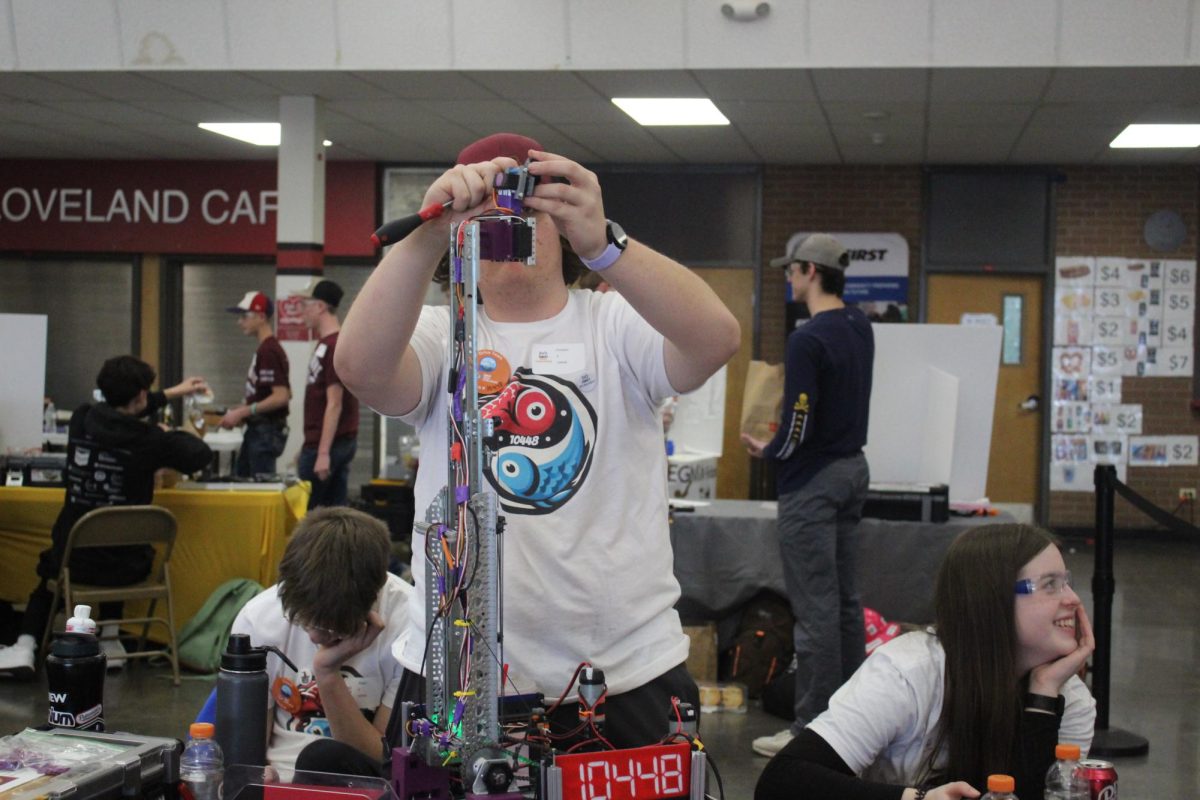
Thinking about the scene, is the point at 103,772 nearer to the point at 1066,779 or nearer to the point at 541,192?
the point at 541,192

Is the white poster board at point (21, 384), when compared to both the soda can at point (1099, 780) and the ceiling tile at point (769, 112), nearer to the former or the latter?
the ceiling tile at point (769, 112)

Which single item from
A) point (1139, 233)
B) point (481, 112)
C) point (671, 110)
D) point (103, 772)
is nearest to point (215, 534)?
point (481, 112)

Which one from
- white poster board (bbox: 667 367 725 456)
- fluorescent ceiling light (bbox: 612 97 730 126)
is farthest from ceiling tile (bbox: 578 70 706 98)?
white poster board (bbox: 667 367 725 456)

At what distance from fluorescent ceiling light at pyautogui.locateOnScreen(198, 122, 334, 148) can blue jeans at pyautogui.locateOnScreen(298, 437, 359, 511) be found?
2883 millimetres

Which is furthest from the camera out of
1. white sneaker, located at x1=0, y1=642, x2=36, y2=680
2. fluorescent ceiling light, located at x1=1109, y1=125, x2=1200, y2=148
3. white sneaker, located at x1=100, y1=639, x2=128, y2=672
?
fluorescent ceiling light, located at x1=1109, y1=125, x2=1200, y2=148

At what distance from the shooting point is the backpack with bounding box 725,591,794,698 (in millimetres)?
5207

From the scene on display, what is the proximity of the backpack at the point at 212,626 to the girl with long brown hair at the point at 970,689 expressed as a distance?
3.99 m

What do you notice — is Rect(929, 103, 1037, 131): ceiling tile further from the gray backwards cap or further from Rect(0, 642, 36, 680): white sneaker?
Rect(0, 642, 36, 680): white sneaker

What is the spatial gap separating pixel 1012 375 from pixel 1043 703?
28.3ft

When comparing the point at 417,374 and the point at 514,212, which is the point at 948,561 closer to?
the point at 417,374

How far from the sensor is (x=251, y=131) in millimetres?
9469

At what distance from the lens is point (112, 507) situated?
526 centimetres

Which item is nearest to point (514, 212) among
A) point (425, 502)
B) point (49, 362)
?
point (425, 502)

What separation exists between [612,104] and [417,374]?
640 centimetres
